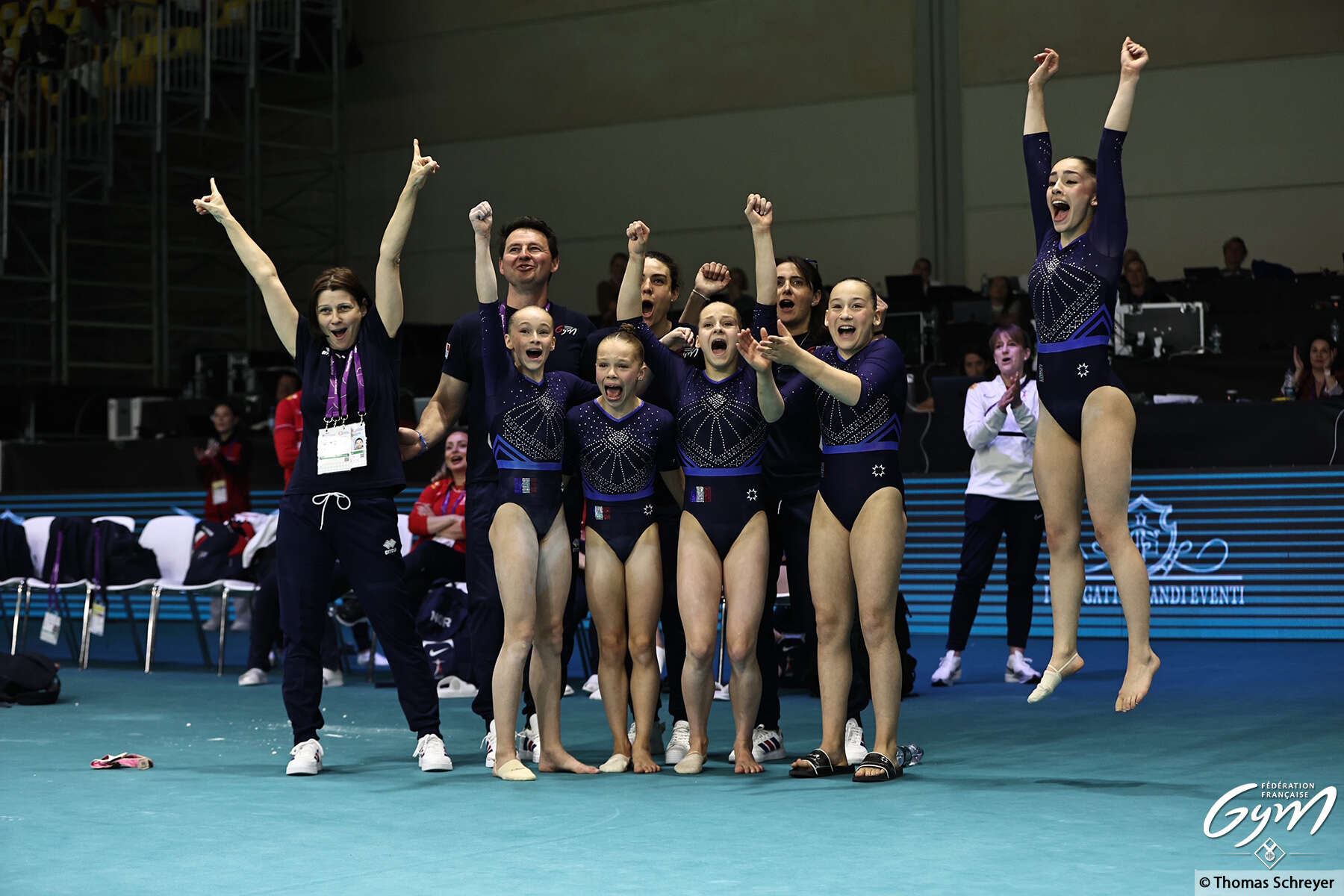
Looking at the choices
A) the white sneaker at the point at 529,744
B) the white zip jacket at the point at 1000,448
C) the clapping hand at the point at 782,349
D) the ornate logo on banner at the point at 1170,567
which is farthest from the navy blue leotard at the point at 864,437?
the ornate logo on banner at the point at 1170,567

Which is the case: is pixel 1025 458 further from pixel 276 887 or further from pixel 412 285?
pixel 412 285

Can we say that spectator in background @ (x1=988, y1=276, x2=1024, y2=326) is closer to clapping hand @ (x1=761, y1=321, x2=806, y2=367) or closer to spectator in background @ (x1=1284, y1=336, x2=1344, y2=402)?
spectator in background @ (x1=1284, y1=336, x2=1344, y2=402)

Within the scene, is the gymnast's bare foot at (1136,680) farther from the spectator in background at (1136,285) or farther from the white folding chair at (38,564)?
the spectator in background at (1136,285)

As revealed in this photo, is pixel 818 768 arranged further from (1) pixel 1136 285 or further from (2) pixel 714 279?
(1) pixel 1136 285

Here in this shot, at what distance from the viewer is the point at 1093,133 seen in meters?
15.4

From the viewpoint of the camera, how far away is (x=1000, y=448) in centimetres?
796

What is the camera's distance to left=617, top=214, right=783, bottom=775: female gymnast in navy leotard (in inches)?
215

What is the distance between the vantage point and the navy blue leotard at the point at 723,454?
550 centimetres

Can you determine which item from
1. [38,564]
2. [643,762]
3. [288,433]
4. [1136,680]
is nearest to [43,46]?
[38,564]

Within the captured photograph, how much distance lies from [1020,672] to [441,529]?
316cm

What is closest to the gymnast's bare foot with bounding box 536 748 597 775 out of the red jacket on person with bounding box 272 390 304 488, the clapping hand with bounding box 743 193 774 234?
the clapping hand with bounding box 743 193 774 234

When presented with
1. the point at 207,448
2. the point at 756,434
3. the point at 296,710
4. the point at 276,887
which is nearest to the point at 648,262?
the point at 756,434

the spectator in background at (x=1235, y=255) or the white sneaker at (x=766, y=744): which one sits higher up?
the spectator in background at (x=1235, y=255)

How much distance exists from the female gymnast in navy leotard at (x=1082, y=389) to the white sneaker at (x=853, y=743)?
94 cm
